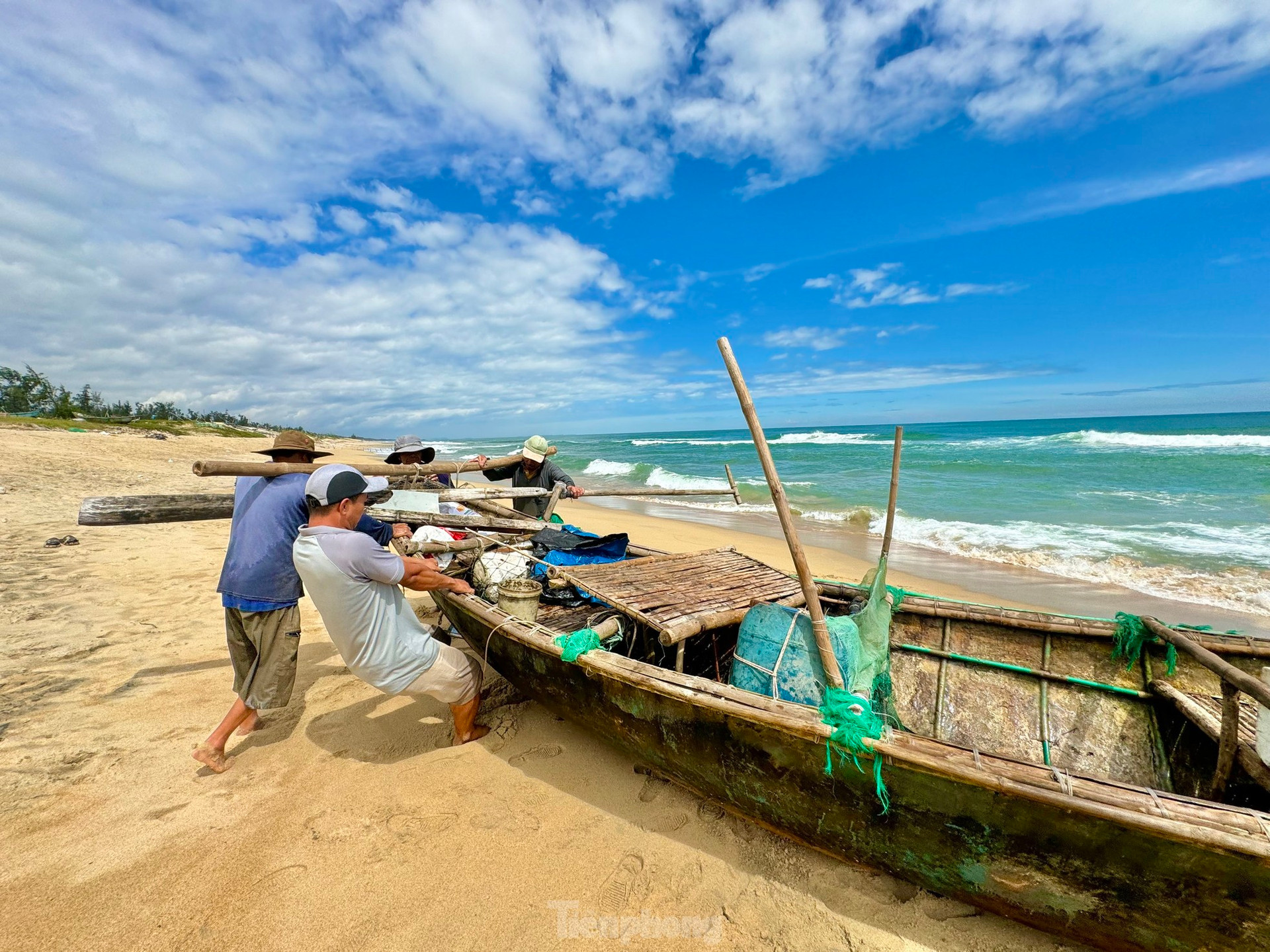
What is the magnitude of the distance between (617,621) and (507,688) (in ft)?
4.79

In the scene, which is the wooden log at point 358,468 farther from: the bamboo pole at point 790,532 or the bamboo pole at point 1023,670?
the bamboo pole at point 1023,670

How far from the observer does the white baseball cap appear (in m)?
2.83

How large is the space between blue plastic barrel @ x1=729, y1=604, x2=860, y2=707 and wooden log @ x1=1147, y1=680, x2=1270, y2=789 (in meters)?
1.64

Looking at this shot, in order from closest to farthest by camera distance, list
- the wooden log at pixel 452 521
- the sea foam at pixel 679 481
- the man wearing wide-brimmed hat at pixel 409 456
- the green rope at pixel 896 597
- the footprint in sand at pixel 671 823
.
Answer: the footprint in sand at pixel 671 823
the green rope at pixel 896 597
the wooden log at pixel 452 521
the man wearing wide-brimmed hat at pixel 409 456
the sea foam at pixel 679 481

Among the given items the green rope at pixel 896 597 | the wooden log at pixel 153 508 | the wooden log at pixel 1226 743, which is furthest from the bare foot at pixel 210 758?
the wooden log at pixel 1226 743

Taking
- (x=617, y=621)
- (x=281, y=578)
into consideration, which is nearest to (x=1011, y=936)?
(x=617, y=621)

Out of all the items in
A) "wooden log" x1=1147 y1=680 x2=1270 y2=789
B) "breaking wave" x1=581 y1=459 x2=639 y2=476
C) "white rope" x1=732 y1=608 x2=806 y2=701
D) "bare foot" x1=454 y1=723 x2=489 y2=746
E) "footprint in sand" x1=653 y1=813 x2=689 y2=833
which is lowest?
"footprint in sand" x1=653 y1=813 x2=689 y2=833

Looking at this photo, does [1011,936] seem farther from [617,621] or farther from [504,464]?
[504,464]

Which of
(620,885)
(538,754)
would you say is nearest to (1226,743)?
(620,885)

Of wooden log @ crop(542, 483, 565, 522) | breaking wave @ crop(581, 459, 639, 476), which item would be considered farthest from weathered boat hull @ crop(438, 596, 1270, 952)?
breaking wave @ crop(581, 459, 639, 476)

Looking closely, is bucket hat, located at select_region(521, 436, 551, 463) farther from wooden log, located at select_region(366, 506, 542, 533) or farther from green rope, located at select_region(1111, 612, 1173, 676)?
green rope, located at select_region(1111, 612, 1173, 676)

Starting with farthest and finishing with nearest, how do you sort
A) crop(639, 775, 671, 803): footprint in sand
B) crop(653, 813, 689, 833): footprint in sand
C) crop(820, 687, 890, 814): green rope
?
crop(639, 775, 671, 803): footprint in sand < crop(653, 813, 689, 833): footprint in sand < crop(820, 687, 890, 814): green rope

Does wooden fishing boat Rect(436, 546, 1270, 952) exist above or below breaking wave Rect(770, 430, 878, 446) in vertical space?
below

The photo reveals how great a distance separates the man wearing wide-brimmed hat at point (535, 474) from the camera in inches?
261
